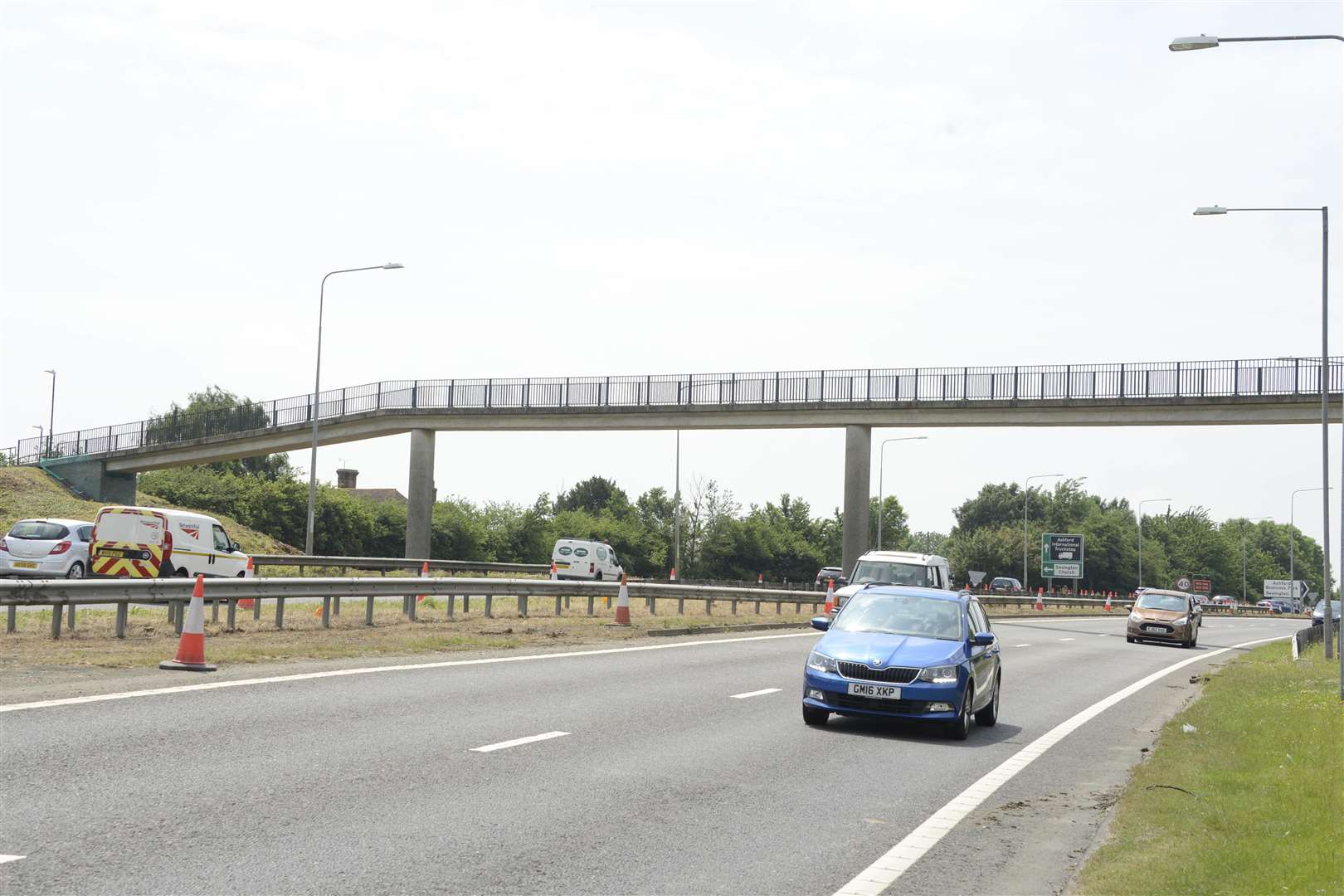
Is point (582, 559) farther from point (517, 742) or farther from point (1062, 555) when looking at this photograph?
point (517, 742)

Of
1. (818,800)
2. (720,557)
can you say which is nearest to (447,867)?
(818,800)

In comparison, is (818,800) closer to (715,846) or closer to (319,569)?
(715,846)

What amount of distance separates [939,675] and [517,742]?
420 cm

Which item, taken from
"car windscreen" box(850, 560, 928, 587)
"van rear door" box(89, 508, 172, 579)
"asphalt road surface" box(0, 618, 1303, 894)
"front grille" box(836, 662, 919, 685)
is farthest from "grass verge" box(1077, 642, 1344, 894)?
"van rear door" box(89, 508, 172, 579)

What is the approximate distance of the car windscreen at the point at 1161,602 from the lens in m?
37.9

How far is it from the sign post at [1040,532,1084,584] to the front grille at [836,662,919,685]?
218 ft

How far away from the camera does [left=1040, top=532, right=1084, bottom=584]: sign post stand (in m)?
77.4

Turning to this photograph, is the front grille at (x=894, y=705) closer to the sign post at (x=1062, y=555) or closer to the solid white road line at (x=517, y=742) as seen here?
the solid white road line at (x=517, y=742)

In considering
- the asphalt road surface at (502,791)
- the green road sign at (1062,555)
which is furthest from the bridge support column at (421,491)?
the asphalt road surface at (502,791)

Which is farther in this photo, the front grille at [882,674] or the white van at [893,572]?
the white van at [893,572]

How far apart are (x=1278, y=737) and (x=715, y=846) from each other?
796 centimetres

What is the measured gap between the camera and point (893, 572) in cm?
2644

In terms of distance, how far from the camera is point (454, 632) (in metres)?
23.5

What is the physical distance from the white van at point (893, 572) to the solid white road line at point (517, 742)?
14.6 meters
